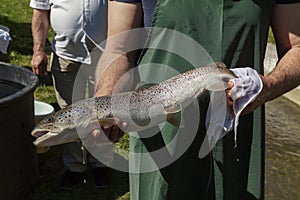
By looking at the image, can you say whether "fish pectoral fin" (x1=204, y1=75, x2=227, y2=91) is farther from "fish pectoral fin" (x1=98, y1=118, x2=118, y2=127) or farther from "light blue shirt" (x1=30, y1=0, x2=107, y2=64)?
"light blue shirt" (x1=30, y1=0, x2=107, y2=64)

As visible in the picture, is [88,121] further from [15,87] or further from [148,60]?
[15,87]

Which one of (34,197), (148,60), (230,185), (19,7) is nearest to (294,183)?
(34,197)

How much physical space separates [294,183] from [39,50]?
2.39 metres

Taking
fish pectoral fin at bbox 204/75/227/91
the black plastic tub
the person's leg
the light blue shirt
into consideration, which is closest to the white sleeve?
the light blue shirt

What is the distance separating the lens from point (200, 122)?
7.57ft

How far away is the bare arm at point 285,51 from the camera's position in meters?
2.14

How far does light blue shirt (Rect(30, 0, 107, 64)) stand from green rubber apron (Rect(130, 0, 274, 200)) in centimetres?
164

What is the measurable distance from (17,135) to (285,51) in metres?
2.16

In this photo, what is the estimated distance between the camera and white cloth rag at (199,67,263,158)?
2004 mm

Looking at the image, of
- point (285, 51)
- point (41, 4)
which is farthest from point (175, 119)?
point (41, 4)

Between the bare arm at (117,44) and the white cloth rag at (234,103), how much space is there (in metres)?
0.42

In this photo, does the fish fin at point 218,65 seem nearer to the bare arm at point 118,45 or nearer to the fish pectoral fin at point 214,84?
the fish pectoral fin at point 214,84

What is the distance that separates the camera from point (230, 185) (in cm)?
243

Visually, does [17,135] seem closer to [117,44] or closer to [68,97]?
[68,97]
